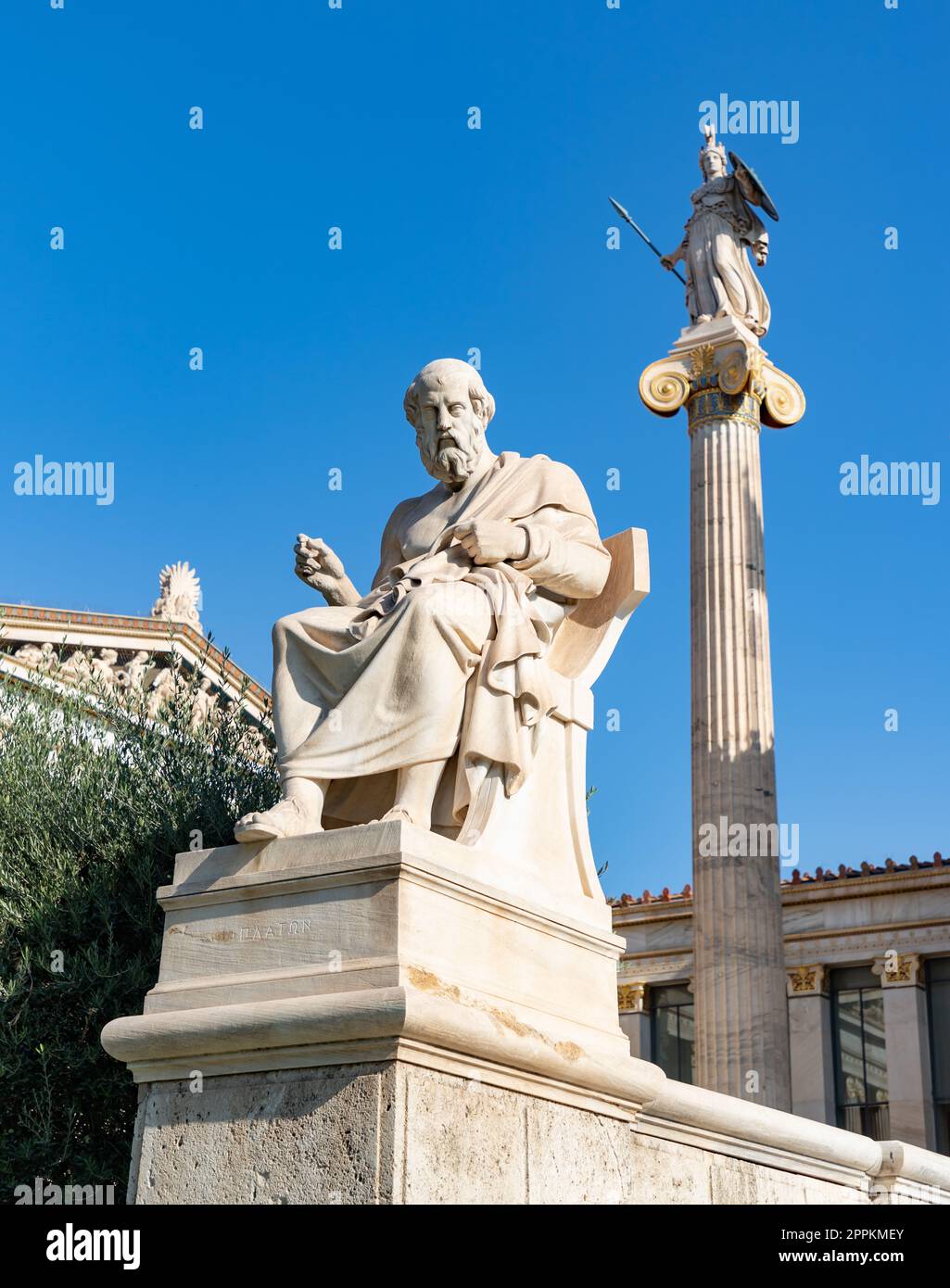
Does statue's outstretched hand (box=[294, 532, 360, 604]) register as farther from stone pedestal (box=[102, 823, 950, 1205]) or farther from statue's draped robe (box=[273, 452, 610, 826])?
stone pedestal (box=[102, 823, 950, 1205])

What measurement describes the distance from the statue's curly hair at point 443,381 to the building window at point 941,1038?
72.7ft

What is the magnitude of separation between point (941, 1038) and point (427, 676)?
2337 cm

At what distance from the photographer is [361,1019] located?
4.54 m

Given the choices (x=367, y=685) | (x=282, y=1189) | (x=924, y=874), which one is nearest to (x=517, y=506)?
(x=367, y=685)

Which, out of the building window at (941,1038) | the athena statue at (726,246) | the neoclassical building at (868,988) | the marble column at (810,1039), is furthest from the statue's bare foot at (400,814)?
the building window at (941,1038)

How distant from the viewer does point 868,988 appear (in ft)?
88.1

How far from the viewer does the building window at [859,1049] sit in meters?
26.3

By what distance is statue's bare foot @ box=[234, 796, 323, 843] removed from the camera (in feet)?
16.8

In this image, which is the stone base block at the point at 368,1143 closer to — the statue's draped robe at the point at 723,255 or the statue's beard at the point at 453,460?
the statue's beard at the point at 453,460

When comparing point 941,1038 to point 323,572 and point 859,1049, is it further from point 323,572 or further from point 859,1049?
point 323,572

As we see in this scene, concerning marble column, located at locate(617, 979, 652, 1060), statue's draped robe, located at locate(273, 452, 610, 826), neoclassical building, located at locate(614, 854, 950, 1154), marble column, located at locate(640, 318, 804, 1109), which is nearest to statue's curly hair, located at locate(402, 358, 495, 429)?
statue's draped robe, located at locate(273, 452, 610, 826)

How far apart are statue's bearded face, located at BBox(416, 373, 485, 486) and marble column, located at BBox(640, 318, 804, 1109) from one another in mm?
9757
